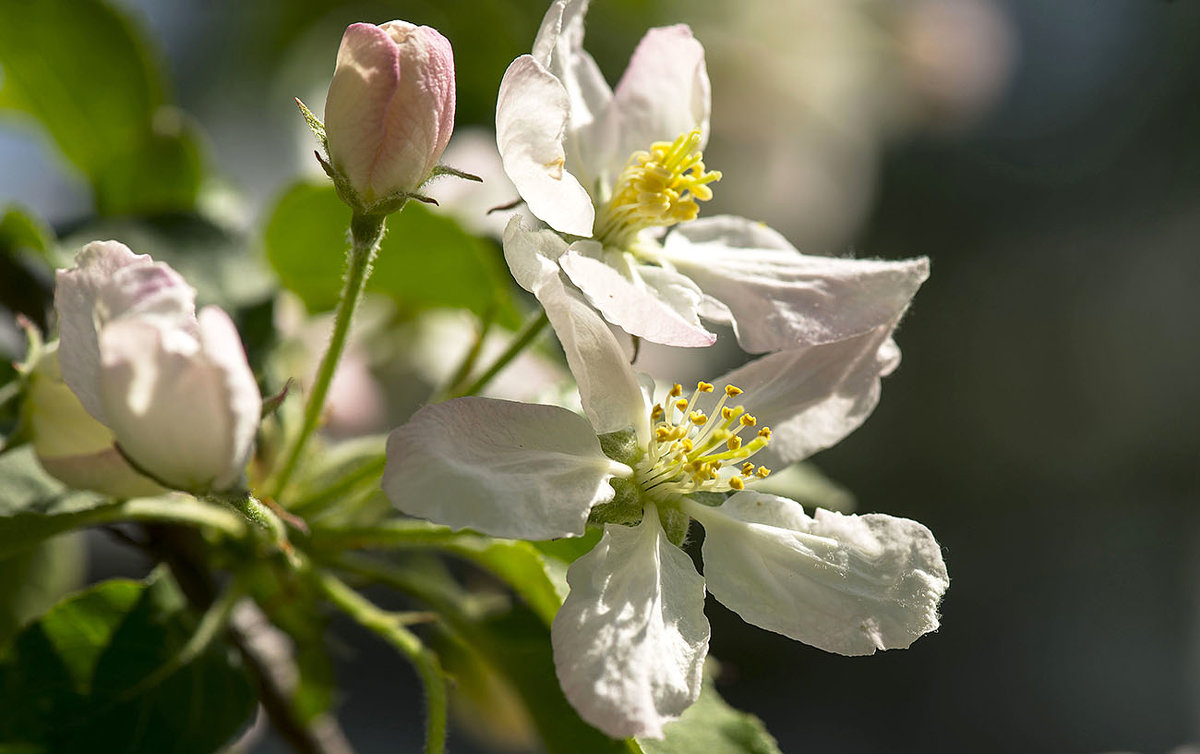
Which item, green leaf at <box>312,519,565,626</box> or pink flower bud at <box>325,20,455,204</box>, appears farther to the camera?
green leaf at <box>312,519,565,626</box>

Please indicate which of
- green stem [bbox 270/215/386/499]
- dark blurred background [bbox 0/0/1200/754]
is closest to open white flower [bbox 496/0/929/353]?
green stem [bbox 270/215/386/499]

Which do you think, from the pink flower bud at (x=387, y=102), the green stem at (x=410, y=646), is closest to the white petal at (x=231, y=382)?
the pink flower bud at (x=387, y=102)

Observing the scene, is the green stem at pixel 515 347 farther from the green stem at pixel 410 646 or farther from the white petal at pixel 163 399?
the white petal at pixel 163 399

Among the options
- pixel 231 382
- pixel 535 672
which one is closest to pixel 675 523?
pixel 535 672

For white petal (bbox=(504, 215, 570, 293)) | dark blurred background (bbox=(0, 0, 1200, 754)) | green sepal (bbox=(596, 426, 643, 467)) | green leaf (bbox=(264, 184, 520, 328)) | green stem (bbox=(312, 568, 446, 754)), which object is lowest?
dark blurred background (bbox=(0, 0, 1200, 754))

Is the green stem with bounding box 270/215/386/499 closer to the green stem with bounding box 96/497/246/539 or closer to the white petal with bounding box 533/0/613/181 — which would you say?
the green stem with bounding box 96/497/246/539

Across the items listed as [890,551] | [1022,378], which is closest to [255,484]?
[890,551]
